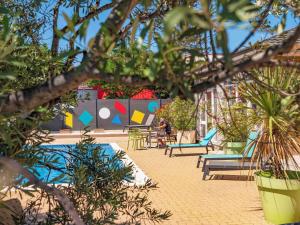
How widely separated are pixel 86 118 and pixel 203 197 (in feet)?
Result: 72.4

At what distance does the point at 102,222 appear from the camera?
2486 mm

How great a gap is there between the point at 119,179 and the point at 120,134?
75.6 feet

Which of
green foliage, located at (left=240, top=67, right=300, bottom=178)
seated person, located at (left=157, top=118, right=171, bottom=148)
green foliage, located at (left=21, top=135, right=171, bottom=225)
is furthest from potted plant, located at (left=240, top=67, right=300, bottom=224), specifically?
seated person, located at (left=157, top=118, right=171, bottom=148)

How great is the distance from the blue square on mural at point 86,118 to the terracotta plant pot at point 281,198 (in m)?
24.0

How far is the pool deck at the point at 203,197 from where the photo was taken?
6.54m

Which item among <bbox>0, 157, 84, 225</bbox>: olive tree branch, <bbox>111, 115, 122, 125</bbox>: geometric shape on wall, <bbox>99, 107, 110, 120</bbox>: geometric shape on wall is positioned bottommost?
<bbox>111, 115, 122, 125</bbox>: geometric shape on wall

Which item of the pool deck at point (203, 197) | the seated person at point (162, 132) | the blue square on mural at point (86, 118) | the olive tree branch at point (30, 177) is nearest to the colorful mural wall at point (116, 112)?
the blue square on mural at point (86, 118)

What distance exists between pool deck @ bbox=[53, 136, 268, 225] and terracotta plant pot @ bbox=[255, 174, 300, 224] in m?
0.37

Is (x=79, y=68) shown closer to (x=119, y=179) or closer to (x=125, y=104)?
(x=119, y=179)

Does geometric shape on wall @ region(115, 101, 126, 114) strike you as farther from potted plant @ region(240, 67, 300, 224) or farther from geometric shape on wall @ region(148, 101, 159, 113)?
potted plant @ region(240, 67, 300, 224)

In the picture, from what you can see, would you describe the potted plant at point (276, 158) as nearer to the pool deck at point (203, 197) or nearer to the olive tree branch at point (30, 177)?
the pool deck at point (203, 197)

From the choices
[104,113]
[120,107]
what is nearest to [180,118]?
[120,107]

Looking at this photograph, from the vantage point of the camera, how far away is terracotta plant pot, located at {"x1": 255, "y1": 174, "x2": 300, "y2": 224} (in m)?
5.72

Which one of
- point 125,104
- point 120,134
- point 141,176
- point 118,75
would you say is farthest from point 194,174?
point 125,104
